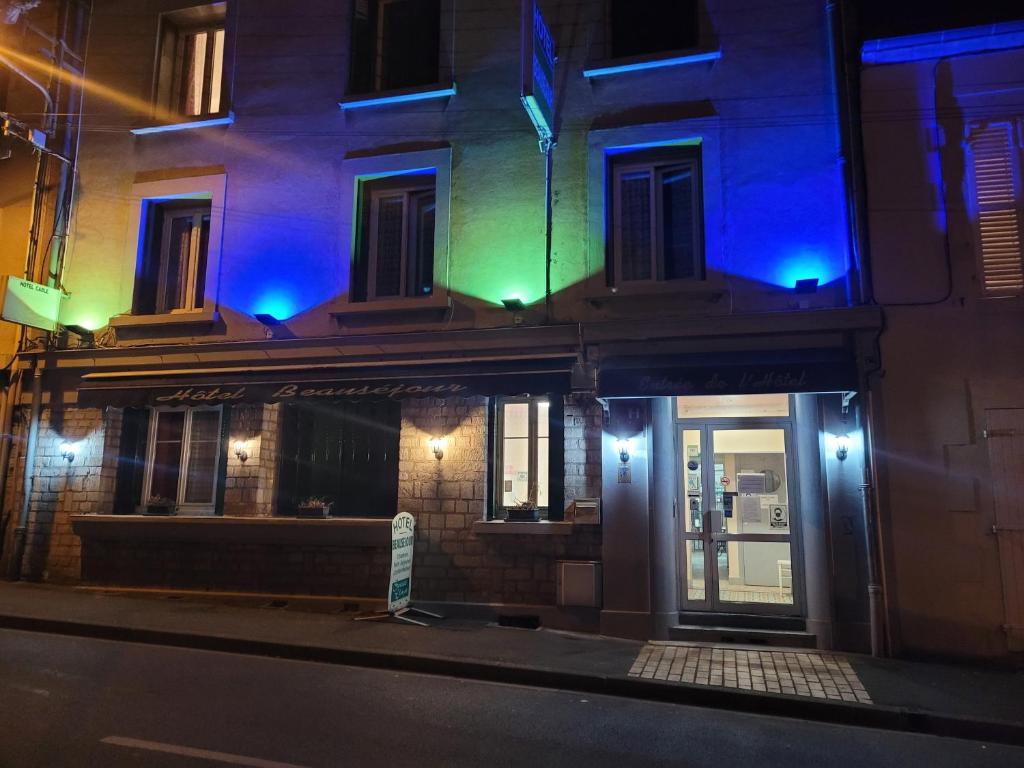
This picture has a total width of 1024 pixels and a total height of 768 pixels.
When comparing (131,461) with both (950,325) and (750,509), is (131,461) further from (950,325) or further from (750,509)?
(950,325)

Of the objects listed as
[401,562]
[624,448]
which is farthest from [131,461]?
[624,448]

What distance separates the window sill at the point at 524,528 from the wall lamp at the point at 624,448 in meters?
1.07

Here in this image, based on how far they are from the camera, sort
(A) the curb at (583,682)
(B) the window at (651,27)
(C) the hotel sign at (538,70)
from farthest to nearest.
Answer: (B) the window at (651,27), (C) the hotel sign at (538,70), (A) the curb at (583,682)

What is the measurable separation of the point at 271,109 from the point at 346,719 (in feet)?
30.9

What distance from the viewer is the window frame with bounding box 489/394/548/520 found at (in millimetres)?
9492

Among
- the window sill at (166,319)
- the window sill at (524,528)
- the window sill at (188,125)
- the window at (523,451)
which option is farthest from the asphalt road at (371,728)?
the window sill at (188,125)

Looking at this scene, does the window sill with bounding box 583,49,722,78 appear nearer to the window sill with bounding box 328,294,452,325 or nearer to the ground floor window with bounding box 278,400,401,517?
the window sill with bounding box 328,294,452,325

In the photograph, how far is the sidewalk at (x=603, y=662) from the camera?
6012mm

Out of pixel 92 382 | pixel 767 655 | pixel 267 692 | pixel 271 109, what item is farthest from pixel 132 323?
pixel 767 655

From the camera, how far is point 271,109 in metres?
11.3

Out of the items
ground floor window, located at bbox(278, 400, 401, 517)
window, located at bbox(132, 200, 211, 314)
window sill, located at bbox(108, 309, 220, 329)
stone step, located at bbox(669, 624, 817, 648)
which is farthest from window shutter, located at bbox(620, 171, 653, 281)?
window, located at bbox(132, 200, 211, 314)

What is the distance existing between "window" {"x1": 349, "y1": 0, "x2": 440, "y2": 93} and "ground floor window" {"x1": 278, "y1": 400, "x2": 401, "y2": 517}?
16.6ft

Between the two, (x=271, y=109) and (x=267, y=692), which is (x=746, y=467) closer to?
(x=267, y=692)

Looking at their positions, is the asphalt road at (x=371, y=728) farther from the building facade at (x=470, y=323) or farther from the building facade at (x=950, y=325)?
the building facade at (x=470, y=323)
